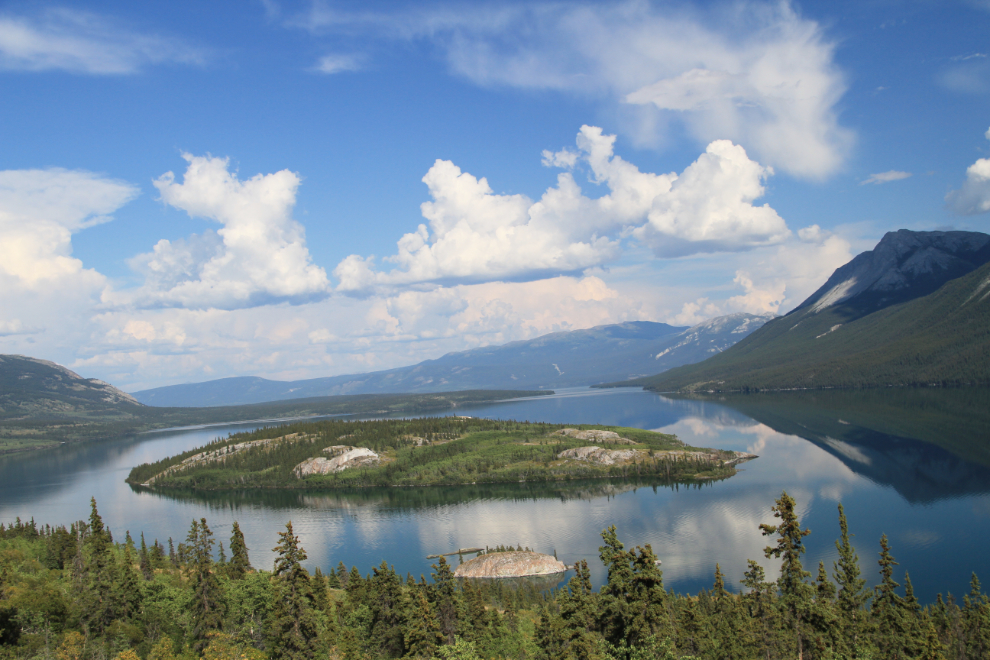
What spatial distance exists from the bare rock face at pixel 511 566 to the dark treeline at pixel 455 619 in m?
24.9

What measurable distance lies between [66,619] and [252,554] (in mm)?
61352

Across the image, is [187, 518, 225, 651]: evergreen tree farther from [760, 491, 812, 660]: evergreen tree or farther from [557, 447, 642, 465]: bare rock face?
[557, 447, 642, 465]: bare rock face

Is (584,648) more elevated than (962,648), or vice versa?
(584,648)

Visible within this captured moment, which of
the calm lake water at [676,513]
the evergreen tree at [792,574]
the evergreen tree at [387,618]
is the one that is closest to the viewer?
the evergreen tree at [792,574]

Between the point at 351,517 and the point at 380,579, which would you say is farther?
the point at 351,517

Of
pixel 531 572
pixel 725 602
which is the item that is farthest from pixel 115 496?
pixel 725 602

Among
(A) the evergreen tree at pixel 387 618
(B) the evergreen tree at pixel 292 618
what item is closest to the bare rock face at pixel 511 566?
(A) the evergreen tree at pixel 387 618

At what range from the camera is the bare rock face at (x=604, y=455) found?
7480 inches

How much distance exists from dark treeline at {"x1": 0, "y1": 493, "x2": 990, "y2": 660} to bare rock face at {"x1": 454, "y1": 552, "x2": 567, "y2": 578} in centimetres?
2486

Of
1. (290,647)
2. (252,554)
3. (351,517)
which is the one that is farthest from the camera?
(351,517)

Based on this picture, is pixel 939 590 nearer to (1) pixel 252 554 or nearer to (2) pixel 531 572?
(2) pixel 531 572

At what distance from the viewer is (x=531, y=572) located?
330 ft

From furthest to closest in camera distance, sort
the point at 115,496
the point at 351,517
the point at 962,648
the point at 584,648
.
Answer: the point at 115,496 → the point at 351,517 → the point at 962,648 → the point at 584,648

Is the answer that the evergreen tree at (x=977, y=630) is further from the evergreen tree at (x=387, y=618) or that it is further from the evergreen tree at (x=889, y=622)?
the evergreen tree at (x=387, y=618)
